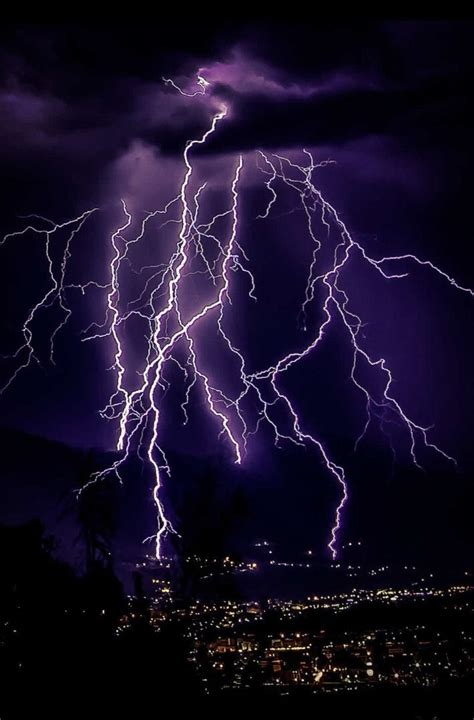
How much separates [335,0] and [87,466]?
9.91 meters

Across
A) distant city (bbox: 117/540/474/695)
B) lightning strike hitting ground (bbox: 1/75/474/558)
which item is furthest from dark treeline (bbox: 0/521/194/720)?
lightning strike hitting ground (bbox: 1/75/474/558)

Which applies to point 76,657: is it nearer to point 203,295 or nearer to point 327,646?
point 327,646

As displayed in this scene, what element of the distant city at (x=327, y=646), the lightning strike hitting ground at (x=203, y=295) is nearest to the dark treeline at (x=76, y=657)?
the distant city at (x=327, y=646)

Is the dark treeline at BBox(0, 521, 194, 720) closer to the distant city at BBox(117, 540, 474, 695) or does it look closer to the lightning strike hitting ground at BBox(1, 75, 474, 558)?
the distant city at BBox(117, 540, 474, 695)

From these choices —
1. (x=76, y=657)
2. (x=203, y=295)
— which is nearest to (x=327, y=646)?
(x=76, y=657)

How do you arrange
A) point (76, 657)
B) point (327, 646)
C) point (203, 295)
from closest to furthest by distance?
point (76, 657), point (327, 646), point (203, 295)

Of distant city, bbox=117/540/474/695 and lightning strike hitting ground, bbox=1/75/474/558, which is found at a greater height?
lightning strike hitting ground, bbox=1/75/474/558

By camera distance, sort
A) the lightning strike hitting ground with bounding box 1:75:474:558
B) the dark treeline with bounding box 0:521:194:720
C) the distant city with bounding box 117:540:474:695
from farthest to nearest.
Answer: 1. the lightning strike hitting ground with bounding box 1:75:474:558
2. the distant city with bounding box 117:540:474:695
3. the dark treeline with bounding box 0:521:194:720

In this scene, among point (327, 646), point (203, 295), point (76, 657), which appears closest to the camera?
point (76, 657)

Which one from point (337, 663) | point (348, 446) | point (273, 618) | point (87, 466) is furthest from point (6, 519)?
point (337, 663)

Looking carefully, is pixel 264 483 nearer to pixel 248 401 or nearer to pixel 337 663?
pixel 248 401

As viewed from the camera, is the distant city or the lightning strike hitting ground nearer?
the distant city

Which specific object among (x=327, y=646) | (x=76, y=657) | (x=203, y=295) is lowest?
(x=76, y=657)

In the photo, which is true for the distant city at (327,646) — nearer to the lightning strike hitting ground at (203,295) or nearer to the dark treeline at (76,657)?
the dark treeline at (76,657)
